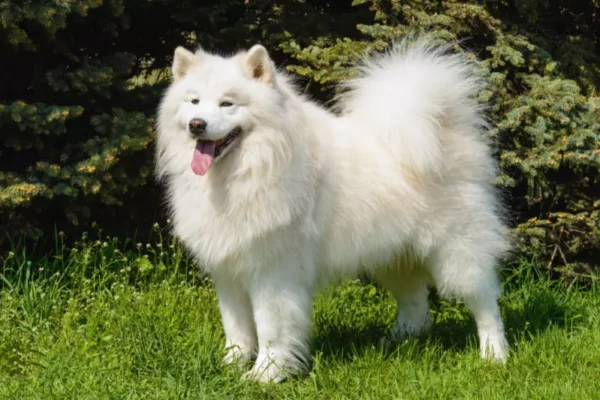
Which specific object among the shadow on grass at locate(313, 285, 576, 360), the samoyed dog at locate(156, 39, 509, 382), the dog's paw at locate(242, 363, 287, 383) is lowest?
the shadow on grass at locate(313, 285, 576, 360)

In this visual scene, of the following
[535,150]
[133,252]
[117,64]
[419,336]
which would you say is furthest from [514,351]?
[117,64]

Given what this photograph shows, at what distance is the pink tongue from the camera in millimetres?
3699

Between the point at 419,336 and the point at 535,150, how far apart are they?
1.48 meters

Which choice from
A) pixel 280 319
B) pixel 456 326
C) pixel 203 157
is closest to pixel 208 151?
pixel 203 157

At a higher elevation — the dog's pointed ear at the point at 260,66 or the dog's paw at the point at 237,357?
the dog's pointed ear at the point at 260,66

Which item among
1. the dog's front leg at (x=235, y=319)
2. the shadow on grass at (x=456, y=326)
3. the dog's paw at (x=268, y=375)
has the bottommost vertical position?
the shadow on grass at (x=456, y=326)

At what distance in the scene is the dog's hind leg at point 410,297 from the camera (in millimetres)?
4703

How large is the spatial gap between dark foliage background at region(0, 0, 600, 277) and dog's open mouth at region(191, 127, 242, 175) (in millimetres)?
1164

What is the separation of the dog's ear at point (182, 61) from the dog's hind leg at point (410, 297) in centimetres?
168

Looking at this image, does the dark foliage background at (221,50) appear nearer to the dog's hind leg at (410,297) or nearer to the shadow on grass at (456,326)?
the shadow on grass at (456,326)

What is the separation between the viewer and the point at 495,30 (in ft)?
17.1

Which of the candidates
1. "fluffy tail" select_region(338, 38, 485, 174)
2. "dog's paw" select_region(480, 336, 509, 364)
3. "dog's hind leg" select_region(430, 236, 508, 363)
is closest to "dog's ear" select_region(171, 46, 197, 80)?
"fluffy tail" select_region(338, 38, 485, 174)

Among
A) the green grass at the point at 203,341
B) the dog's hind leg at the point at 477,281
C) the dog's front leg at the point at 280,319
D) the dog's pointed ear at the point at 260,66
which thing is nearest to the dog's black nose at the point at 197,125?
the dog's pointed ear at the point at 260,66

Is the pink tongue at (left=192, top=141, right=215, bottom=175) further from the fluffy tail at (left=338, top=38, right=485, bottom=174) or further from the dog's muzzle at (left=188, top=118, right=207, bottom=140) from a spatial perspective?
the fluffy tail at (left=338, top=38, right=485, bottom=174)
